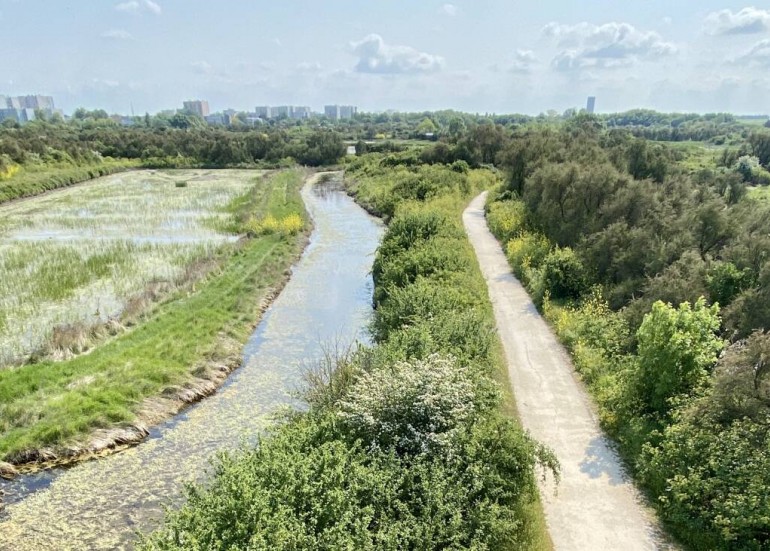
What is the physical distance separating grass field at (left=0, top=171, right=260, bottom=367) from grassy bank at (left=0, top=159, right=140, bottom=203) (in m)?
2.93

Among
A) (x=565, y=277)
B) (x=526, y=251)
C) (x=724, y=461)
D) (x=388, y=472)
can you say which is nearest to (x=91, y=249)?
(x=526, y=251)

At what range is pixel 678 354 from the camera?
14.4 metres

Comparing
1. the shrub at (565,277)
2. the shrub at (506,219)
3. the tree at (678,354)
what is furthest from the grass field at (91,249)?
the tree at (678,354)

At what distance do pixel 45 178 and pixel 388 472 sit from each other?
77953mm

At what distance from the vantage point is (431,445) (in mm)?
11523

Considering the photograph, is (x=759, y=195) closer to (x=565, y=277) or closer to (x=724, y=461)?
(x=565, y=277)

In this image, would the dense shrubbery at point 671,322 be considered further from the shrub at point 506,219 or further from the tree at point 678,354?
the shrub at point 506,219

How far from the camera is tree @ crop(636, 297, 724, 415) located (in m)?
14.3

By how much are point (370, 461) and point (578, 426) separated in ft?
23.7

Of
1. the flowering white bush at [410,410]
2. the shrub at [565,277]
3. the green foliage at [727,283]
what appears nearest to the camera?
the flowering white bush at [410,410]

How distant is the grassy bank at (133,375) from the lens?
52.6 feet

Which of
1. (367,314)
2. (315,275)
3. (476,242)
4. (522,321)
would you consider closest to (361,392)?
(522,321)

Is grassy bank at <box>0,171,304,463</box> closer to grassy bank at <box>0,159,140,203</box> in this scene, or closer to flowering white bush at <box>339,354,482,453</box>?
flowering white bush at <box>339,354,482,453</box>

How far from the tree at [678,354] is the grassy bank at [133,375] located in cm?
1560
